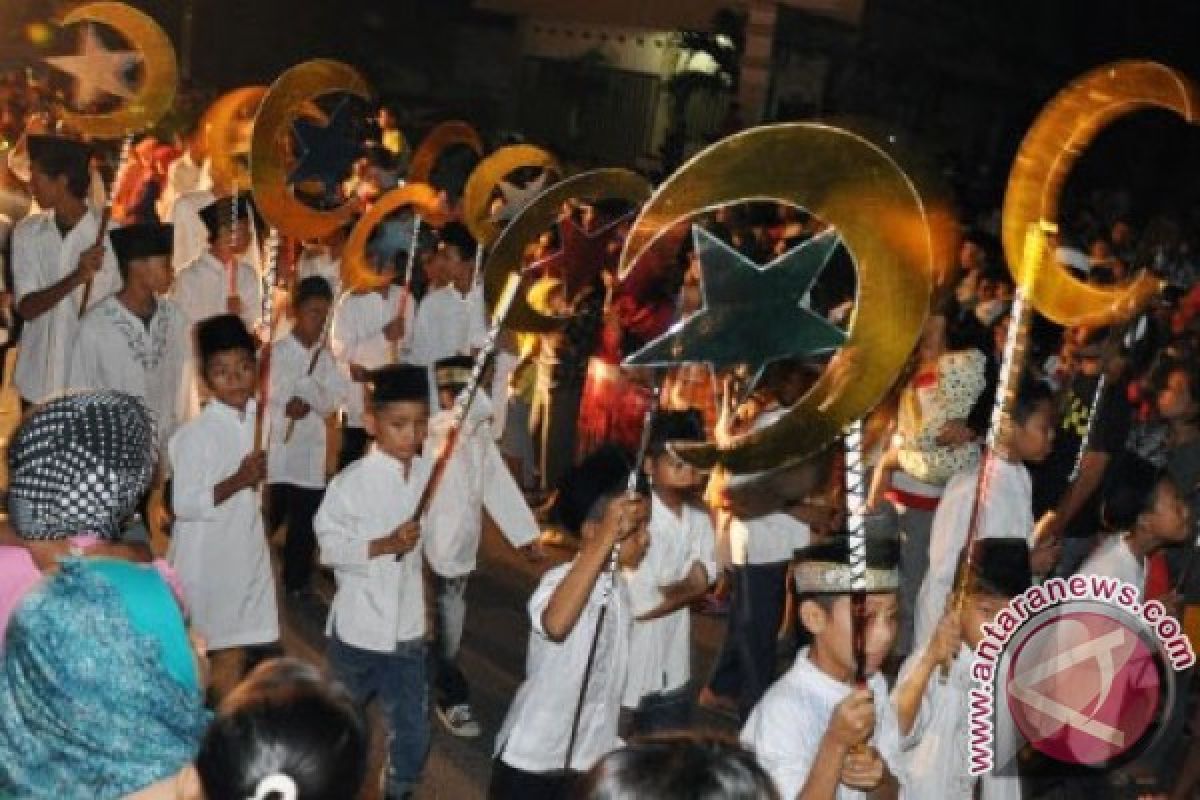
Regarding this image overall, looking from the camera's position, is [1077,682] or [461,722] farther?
[461,722]

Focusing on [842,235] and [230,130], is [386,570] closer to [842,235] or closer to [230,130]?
[842,235]

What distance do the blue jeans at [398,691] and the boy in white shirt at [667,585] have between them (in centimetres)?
82

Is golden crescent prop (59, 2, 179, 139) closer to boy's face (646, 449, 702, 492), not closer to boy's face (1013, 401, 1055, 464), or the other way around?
boy's face (646, 449, 702, 492)

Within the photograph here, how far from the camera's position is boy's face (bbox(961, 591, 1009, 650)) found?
473cm

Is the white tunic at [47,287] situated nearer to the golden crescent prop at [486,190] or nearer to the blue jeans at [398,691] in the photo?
the golden crescent prop at [486,190]

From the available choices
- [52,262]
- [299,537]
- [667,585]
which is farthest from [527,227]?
[52,262]

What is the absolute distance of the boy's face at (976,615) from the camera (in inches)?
186

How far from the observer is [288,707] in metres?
2.42

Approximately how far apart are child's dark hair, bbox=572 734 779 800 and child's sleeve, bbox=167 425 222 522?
363 cm

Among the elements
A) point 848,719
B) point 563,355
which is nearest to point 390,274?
point 563,355

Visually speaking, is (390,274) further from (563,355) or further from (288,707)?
(288,707)

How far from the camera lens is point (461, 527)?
21.8 ft

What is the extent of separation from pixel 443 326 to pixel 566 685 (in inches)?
205

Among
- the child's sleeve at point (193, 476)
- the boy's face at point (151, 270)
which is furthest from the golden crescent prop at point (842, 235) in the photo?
the boy's face at point (151, 270)
